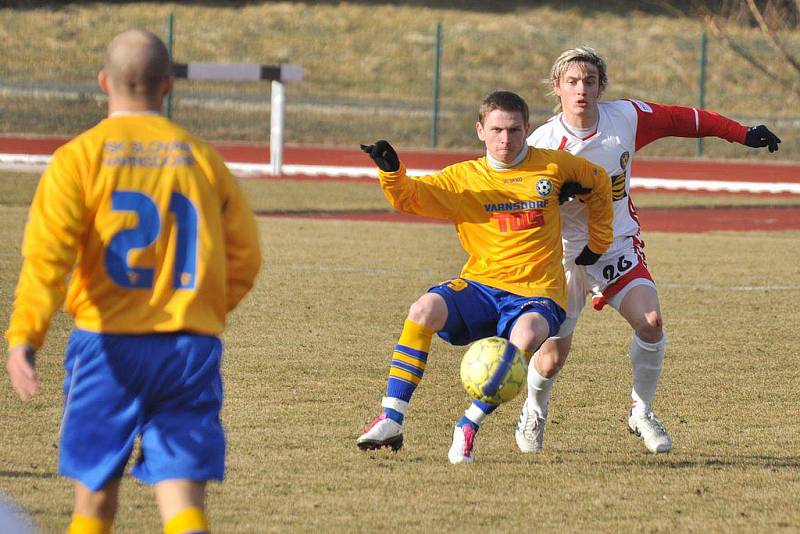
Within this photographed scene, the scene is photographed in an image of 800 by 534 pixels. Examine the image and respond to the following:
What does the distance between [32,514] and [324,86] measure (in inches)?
1134

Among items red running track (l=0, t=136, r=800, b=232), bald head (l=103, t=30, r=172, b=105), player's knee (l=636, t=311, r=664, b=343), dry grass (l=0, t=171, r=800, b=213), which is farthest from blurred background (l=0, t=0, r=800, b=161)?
bald head (l=103, t=30, r=172, b=105)

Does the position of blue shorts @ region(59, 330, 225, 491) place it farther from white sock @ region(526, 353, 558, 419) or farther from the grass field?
white sock @ region(526, 353, 558, 419)

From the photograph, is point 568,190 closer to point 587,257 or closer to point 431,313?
point 587,257

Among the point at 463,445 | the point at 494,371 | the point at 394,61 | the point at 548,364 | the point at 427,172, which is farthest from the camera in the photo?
the point at 394,61

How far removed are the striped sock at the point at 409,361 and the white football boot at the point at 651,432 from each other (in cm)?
112

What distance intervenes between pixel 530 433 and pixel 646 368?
711mm

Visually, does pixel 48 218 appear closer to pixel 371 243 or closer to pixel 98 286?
pixel 98 286

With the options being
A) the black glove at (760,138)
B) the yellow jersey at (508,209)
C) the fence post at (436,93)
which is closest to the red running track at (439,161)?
the fence post at (436,93)

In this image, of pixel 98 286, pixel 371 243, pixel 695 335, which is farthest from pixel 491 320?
pixel 371 243

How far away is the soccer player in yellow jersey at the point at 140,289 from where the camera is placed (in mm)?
3510

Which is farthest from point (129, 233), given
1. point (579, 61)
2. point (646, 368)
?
point (646, 368)

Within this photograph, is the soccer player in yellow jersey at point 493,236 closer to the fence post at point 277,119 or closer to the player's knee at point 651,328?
the player's knee at point 651,328

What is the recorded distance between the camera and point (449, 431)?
6258 millimetres

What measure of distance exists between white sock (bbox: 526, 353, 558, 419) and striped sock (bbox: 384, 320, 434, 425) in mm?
694
